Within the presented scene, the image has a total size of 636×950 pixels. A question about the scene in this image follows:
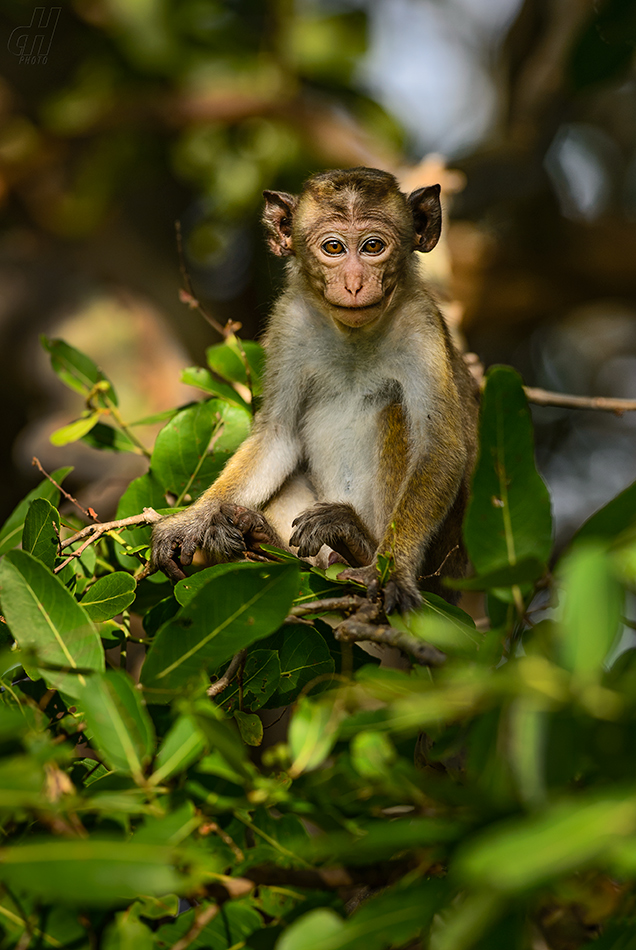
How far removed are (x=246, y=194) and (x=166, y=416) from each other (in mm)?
6225

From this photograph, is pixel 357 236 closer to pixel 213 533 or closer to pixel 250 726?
pixel 213 533

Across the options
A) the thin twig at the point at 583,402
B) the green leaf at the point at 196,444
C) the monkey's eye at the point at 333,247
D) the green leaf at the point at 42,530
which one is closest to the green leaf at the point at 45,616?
the green leaf at the point at 42,530

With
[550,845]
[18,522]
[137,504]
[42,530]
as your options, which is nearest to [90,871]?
[550,845]

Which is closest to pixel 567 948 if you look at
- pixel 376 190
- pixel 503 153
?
pixel 376 190

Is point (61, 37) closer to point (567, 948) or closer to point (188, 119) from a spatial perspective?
point (188, 119)

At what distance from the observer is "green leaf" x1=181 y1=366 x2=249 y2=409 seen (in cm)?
370

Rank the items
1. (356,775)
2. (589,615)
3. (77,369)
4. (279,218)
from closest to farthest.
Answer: (589,615) → (356,775) → (77,369) → (279,218)

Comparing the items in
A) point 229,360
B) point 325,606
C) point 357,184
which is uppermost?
point 357,184

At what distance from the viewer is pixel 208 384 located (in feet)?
12.3

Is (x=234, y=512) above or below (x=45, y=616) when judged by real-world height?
below

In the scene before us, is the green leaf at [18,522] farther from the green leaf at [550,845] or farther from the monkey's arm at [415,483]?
the green leaf at [550,845]

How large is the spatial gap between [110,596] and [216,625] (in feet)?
2.11

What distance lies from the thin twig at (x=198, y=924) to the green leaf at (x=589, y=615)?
834 mm

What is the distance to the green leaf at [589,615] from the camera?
3.63ft
